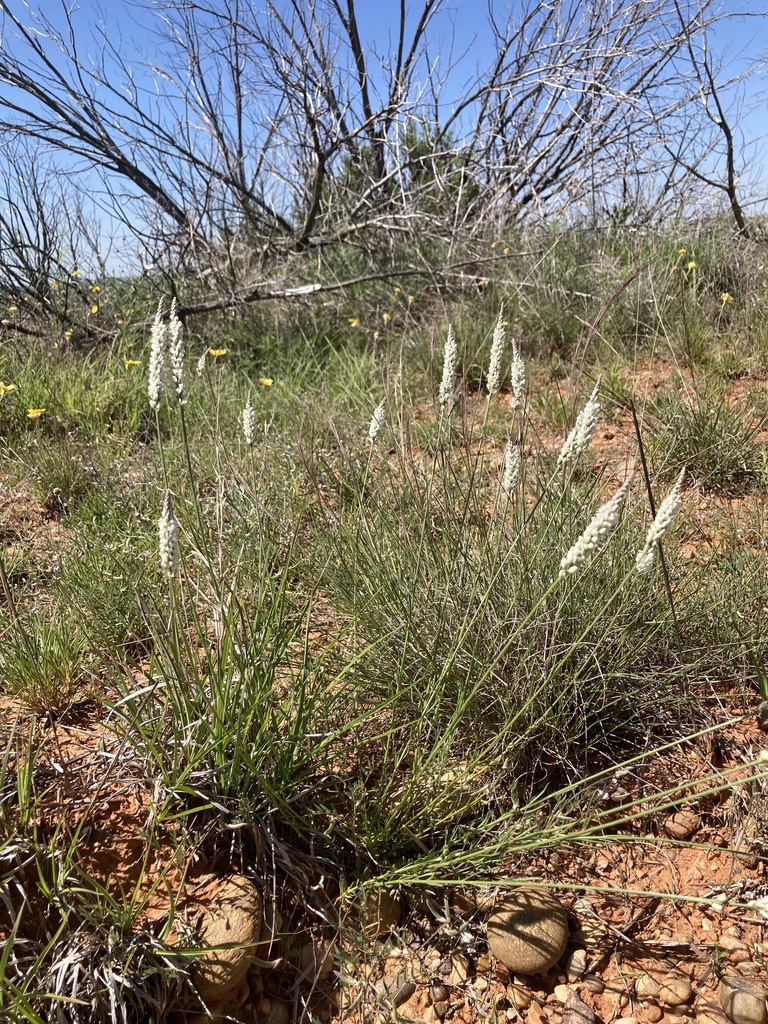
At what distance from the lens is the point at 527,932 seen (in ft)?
4.24

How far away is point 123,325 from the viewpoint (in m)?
4.43

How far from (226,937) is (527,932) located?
591 millimetres

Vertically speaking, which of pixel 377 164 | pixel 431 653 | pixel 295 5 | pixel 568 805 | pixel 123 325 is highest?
pixel 295 5

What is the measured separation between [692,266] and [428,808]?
375 cm

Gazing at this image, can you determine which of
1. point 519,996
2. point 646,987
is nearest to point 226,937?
point 519,996

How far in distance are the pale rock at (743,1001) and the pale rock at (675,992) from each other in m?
0.06

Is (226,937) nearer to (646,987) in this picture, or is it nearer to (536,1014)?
(536,1014)

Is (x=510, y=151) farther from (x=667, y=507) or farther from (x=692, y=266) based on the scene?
(x=667, y=507)

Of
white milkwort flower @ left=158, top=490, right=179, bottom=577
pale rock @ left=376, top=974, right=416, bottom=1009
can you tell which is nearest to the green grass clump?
white milkwort flower @ left=158, top=490, right=179, bottom=577

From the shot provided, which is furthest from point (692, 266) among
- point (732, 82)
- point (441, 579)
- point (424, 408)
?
point (441, 579)

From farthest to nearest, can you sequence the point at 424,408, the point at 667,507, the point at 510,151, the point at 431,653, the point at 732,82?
the point at 510,151
the point at 732,82
the point at 424,408
the point at 431,653
the point at 667,507

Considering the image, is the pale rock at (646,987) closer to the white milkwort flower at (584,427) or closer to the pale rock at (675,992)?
the pale rock at (675,992)

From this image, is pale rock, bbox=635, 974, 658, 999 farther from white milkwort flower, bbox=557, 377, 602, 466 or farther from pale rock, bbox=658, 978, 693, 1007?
A: white milkwort flower, bbox=557, 377, 602, 466

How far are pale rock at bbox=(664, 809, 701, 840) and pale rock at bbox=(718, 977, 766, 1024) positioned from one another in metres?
0.31
